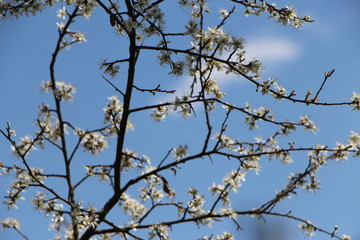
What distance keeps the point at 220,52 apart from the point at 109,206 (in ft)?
7.03

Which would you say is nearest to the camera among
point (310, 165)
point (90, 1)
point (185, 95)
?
point (185, 95)

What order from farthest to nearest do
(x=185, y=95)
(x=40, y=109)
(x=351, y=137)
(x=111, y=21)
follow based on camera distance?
(x=40, y=109), (x=351, y=137), (x=185, y=95), (x=111, y=21)

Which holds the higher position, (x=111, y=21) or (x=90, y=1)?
(x=90, y=1)

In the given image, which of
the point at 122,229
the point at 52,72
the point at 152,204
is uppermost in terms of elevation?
the point at 52,72

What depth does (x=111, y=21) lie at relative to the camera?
380 centimetres

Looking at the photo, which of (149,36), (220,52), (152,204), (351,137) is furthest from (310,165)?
(149,36)

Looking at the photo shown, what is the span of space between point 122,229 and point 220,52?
227 cm

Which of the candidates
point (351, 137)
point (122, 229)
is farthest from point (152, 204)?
point (351, 137)

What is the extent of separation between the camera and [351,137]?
16.1 ft

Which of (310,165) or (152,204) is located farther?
(310,165)

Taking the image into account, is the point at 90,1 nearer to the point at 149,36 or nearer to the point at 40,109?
the point at 149,36

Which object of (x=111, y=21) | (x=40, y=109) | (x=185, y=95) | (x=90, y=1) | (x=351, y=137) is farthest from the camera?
(x=40, y=109)

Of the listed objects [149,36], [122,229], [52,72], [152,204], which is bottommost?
[122,229]

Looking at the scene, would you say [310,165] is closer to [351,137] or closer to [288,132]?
[351,137]
